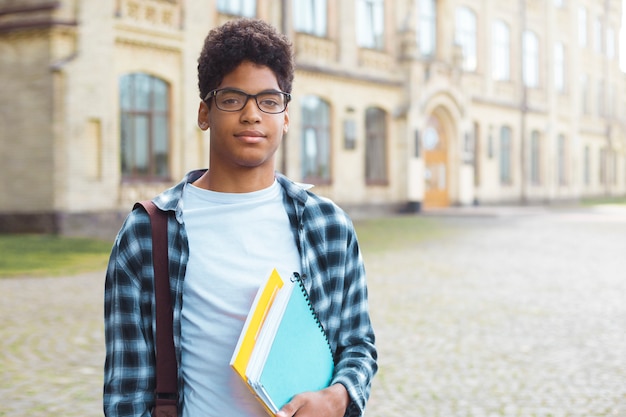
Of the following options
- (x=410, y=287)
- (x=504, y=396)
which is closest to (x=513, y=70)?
(x=410, y=287)

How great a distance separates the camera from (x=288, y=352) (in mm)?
1741

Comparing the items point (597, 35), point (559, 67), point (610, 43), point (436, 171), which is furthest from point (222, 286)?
point (610, 43)

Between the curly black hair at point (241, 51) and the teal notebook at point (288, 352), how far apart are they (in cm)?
55

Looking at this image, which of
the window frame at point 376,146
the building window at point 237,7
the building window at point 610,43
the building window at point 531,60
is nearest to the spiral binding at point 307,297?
the building window at point 237,7

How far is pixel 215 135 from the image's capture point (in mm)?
1912

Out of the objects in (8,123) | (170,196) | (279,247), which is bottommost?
(279,247)

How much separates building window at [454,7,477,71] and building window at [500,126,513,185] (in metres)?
3.83

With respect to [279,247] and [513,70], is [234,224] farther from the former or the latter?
[513,70]

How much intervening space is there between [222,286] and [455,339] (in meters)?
5.39

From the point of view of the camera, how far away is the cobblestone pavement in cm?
505

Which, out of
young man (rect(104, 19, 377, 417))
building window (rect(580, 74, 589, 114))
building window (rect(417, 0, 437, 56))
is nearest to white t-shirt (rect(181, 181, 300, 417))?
young man (rect(104, 19, 377, 417))

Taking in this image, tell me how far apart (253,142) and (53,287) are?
938cm

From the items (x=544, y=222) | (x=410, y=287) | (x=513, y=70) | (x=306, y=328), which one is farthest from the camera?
(x=513, y=70)

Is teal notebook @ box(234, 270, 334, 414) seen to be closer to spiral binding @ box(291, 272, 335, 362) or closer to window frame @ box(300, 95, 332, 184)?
spiral binding @ box(291, 272, 335, 362)
